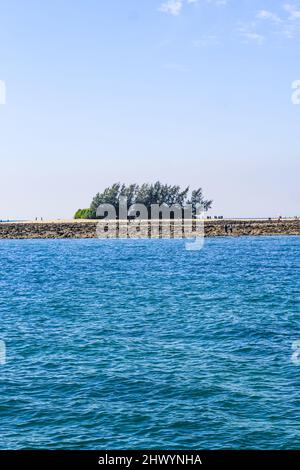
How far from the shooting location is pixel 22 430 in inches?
800

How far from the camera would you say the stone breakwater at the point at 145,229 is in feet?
520

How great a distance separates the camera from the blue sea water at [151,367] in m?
20.0

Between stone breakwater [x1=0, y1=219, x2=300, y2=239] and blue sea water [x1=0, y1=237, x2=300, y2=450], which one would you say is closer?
blue sea water [x1=0, y1=237, x2=300, y2=450]

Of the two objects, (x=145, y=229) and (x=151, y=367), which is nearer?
(x=151, y=367)

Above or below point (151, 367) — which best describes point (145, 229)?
above

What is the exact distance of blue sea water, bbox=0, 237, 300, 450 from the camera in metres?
20.0

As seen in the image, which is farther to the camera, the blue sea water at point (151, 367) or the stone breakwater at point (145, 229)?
the stone breakwater at point (145, 229)

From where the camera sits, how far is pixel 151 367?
27.5 meters

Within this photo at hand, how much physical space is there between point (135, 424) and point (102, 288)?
1555 inches

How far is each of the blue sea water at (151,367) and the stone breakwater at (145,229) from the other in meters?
98.8

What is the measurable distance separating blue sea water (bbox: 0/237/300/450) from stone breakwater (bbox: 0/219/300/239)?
98834 millimetres

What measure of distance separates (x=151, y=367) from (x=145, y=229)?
141684mm

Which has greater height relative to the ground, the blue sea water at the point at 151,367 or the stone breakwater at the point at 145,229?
the stone breakwater at the point at 145,229
